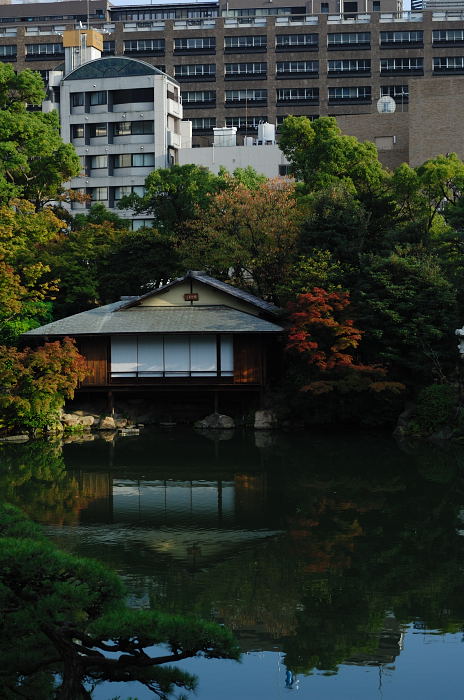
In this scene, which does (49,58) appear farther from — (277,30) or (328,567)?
(328,567)

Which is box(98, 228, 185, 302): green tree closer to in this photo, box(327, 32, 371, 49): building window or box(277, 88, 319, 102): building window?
box(277, 88, 319, 102): building window

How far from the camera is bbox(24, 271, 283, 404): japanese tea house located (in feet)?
109

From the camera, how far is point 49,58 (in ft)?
285

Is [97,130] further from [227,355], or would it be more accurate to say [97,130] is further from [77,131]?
[227,355]

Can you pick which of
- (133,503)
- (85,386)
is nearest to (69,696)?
(133,503)

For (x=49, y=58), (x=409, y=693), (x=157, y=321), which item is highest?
(x=49, y=58)

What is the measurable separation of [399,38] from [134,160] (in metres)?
30.3

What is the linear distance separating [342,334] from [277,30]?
59203 millimetres

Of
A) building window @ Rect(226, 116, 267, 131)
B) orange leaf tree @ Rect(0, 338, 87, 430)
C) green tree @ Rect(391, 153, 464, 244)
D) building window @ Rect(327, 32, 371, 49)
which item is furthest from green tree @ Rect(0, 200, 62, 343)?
building window @ Rect(327, 32, 371, 49)

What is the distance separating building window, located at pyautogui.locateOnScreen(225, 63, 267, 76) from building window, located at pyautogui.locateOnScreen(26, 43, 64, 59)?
46.6ft

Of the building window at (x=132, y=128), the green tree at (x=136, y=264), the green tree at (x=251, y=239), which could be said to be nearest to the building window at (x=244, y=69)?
the building window at (x=132, y=128)

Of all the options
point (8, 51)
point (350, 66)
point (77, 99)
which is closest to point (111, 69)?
point (77, 99)

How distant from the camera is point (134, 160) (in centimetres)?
6625

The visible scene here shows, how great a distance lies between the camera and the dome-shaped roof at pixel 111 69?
65.6 m
